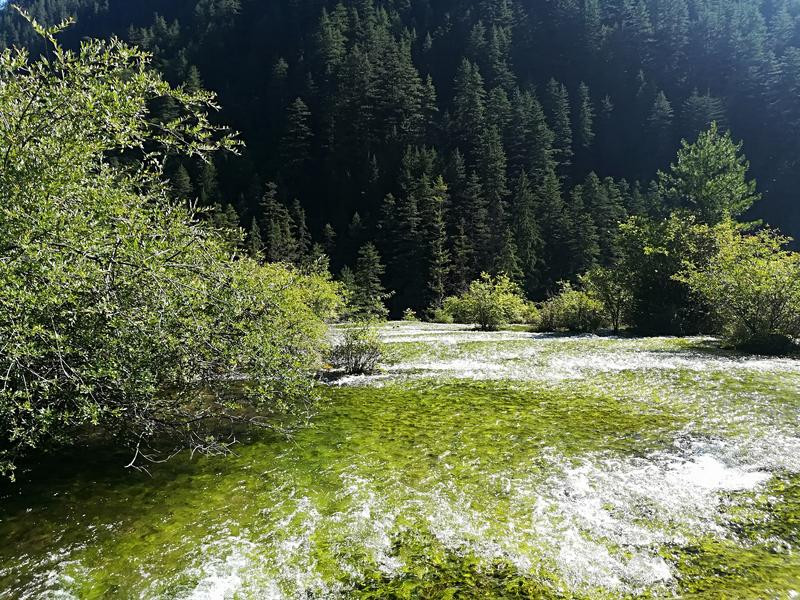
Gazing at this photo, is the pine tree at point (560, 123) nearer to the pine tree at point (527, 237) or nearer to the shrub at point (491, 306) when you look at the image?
the pine tree at point (527, 237)

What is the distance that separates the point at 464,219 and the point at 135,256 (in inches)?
2926

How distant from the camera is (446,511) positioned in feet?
22.5

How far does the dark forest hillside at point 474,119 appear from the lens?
255 ft

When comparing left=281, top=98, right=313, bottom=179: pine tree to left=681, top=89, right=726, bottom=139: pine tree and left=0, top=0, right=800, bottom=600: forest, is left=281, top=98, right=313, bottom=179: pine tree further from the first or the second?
left=0, top=0, right=800, bottom=600: forest

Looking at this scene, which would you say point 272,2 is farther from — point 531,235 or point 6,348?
point 6,348

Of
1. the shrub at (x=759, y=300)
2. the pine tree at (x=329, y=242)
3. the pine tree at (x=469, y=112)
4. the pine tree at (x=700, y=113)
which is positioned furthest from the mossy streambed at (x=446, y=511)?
the pine tree at (x=700, y=113)

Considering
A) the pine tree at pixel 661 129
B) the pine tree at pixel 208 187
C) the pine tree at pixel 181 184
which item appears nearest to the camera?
the pine tree at pixel 181 184

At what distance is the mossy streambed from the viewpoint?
535 centimetres

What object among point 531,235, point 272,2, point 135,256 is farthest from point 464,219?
point 272,2

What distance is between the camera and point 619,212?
79125mm

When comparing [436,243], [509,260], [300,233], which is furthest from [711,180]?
[300,233]

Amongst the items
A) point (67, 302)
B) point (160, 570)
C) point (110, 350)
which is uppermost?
point (67, 302)

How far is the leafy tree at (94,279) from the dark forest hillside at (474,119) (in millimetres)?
60947

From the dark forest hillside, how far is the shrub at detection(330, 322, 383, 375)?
173 feet
